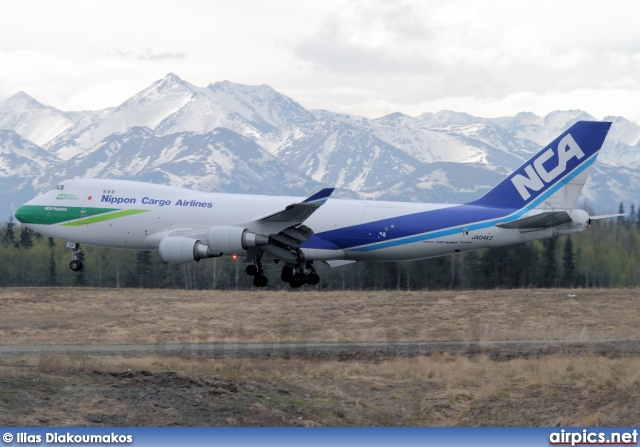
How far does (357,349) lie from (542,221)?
43.8 feet

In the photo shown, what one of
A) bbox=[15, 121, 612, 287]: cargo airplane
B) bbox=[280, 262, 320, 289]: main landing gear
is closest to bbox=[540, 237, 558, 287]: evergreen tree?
bbox=[15, 121, 612, 287]: cargo airplane

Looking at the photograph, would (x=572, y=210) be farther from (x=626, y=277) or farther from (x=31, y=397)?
(x=626, y=277)

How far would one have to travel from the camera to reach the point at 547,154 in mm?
54750

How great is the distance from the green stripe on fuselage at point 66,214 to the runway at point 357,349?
372 inches

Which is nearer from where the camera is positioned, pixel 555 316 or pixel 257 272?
pixel 257 272

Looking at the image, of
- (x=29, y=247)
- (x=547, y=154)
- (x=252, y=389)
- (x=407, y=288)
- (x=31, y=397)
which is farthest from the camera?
(x=29, y=247)

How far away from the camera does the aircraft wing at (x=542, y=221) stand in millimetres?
50375

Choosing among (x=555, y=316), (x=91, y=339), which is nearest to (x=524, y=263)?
(x=555, y=316)

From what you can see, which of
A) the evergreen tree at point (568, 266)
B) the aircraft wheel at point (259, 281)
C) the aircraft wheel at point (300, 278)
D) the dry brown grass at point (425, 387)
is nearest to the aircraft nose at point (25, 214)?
the aircraft wheel at point (259, 281)

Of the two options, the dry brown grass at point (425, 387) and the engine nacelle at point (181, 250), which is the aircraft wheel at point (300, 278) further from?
the dry brown grass at point (425, 387)

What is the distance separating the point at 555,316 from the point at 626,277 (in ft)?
144

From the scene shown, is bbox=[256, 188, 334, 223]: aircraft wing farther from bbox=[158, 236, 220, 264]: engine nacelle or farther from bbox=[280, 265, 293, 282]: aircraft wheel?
bbox=[280, 265, 293, 282]: aircraft wheel

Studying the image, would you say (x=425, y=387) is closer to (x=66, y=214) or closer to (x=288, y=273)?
(x=288, y=273)

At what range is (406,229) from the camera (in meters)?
A: 51.4
